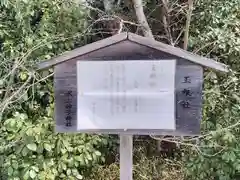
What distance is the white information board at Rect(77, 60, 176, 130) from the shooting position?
2.52 meters

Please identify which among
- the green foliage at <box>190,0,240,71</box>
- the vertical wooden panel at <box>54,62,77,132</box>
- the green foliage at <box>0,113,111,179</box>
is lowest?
the green foliage at <box>0,113,111,179</box>

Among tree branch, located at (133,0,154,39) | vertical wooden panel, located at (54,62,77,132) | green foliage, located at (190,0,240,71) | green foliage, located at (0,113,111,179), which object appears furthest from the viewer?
green foliage, located at (190,0,240,71)

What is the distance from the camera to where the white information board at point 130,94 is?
2.52 metres

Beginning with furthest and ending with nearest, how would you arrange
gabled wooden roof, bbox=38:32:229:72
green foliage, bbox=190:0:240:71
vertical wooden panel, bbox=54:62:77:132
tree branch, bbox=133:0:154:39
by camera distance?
green foliage, bbox=190:0:240:71, tree branch, bbox=133:0:154:39, vertical wooden panel, bbox=54:62:77:132, gabled wooden roof, bbox=38:32:229:72

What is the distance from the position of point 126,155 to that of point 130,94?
42 cm

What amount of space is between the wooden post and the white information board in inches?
6.2

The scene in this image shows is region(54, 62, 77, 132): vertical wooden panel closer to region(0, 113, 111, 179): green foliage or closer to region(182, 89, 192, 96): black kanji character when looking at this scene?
region(182, 89, 192, 96): black kanji character

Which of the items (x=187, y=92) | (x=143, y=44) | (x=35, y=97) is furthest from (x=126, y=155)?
(x=35, y=97)

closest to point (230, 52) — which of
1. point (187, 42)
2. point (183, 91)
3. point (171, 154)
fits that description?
point (187, 42)

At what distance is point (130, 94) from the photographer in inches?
99.3

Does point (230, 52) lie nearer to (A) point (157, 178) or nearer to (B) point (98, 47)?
(A) point (157, 178)

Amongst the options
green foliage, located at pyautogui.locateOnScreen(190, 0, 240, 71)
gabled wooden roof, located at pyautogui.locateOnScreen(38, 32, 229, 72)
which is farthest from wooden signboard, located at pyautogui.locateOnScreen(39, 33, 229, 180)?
green foliage, located at pyautogui.locateOnScreen(190, 0, 240, 71)

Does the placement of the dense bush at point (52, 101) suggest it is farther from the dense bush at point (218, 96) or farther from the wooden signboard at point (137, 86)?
the wooden signboard at point (137, 86)

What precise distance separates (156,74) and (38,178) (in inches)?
59.6
